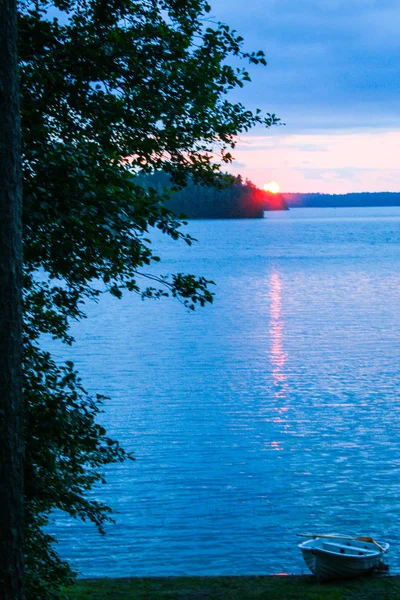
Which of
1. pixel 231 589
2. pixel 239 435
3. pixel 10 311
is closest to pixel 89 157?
pixel 10 311

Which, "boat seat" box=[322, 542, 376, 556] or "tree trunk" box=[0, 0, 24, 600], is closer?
"tree trunk" box=[0, 0, 24, 600]

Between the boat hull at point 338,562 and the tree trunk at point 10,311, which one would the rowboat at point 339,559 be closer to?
the boat hull at point 338,562

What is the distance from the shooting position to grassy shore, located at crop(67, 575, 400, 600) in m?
12.9

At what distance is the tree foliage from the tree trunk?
2.78 ft

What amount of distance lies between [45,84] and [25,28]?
2.14 feet

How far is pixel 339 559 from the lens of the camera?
14875 mm

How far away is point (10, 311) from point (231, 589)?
8.99m

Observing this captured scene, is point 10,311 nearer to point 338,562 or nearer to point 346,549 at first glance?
point 338,562

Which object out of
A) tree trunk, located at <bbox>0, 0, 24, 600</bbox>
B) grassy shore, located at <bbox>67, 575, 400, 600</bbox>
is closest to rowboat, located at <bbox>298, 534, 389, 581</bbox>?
grassy shore, located at <bbox>67, 575, 400, 600</bbox>

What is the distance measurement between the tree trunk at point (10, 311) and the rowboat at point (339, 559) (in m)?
9.79

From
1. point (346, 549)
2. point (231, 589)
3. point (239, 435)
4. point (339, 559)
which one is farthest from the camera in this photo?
point (239, 435)

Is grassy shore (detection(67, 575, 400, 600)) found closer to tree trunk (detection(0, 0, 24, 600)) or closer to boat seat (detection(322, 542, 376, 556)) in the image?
boat seat (detection(322, 542, 376, 556))

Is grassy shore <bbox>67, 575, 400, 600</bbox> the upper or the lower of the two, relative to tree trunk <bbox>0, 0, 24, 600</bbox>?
lower

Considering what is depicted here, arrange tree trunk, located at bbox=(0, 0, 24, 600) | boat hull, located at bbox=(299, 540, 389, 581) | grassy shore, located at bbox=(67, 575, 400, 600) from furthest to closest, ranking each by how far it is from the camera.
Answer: boat hull, located at bbox=(299, 540, 389, 581)
grassy shore, located at bbox=(67, 575, 400, 600)
tree trunk, located at bbox=(0, 0, 24, 600)
